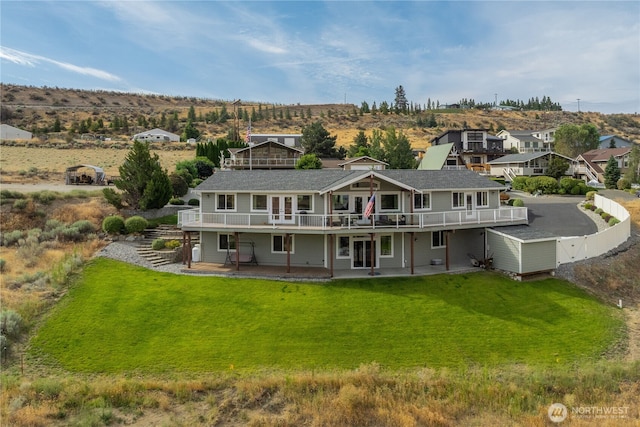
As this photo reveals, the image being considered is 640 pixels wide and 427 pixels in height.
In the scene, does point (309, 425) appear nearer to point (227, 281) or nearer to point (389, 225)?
point (227, 281)

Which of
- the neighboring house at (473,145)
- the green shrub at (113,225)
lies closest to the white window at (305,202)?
the green shrub at (113,225)

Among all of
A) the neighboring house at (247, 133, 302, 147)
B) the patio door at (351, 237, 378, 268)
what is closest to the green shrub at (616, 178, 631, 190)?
the neighboring house at (247, 133, 302, 147)

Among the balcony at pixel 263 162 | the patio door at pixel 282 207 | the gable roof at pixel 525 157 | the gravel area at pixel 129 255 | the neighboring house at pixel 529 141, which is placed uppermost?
the neighboring house at pixel 529 141

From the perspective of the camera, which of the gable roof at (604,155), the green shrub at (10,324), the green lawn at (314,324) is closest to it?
the green lawn at (314,324)

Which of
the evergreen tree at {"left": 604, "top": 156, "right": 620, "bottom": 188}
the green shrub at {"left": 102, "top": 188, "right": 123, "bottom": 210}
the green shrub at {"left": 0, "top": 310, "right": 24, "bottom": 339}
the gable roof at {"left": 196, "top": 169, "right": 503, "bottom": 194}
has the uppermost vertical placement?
the evergreen tree at {"left": 604, "top": 156, "right": 620, "bottom": 188}

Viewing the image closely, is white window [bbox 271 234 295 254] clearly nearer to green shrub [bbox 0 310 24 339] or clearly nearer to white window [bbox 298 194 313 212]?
white window [bbox 298 194 313 212]

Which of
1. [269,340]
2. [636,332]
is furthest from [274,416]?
[636,332]

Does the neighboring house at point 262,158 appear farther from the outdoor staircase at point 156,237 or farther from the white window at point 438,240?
the white window at point 438,240
